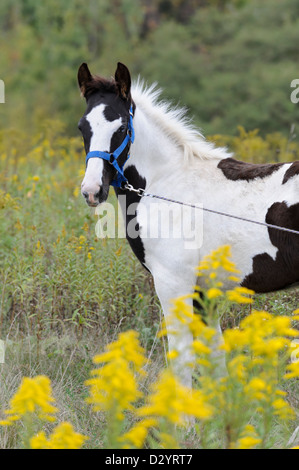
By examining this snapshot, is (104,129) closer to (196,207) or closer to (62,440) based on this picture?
(196,207)

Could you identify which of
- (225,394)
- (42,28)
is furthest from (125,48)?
(225,394)

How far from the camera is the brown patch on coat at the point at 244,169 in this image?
321 centimetres

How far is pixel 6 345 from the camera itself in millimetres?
4004

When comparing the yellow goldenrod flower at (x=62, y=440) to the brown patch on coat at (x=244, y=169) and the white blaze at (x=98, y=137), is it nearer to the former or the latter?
the white blaze at (x=98, y=137)

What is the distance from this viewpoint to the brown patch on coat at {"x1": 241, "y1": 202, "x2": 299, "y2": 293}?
3.03 m

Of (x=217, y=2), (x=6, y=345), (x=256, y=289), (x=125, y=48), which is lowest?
(x=6, y=345)

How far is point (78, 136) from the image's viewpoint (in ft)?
39.2

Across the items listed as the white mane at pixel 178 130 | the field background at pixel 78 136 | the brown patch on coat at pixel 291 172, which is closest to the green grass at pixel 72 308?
the field background at pixel 78 136

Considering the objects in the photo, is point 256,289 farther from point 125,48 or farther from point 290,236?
point 125,48

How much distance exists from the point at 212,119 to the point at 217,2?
997 centimetres

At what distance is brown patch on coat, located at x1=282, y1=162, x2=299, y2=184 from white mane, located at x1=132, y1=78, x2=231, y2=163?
0.51m

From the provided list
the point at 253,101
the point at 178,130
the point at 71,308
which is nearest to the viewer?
the point at 178,130

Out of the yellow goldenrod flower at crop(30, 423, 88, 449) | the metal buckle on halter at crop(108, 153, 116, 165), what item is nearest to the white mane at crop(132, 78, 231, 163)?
the metal buckle on halter at crop(108, 153, 116, 165)

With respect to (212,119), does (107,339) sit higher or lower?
lower
